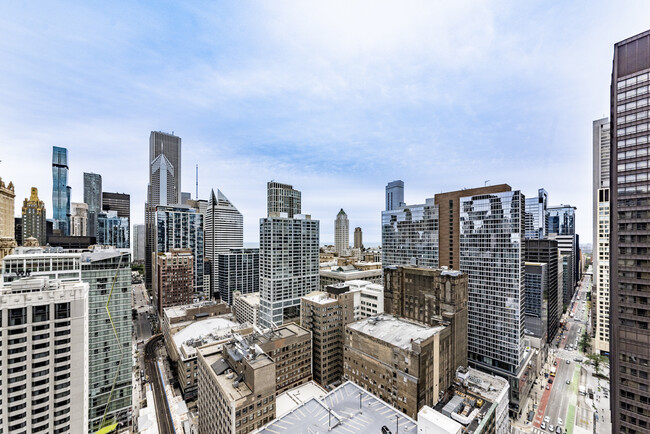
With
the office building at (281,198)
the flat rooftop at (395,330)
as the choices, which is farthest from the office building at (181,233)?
the flat rooftop at (395,330)

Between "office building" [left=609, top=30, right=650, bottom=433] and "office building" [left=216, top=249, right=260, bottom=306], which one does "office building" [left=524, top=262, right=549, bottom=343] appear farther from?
"office building" [left=216, top=249, right=260, bottom=306]

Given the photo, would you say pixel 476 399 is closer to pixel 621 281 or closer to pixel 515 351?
pixel 621 281

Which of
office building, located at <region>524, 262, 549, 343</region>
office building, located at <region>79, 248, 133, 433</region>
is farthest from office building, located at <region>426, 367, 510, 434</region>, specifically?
office building, located at <region>79, 248, 133, 433</region>

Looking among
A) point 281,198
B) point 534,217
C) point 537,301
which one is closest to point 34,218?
point 281,198

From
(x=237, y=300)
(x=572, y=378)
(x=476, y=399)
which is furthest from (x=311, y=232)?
(x=572, y=378)

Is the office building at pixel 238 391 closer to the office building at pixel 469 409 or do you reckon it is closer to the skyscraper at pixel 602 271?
the office building at pixel 469 409

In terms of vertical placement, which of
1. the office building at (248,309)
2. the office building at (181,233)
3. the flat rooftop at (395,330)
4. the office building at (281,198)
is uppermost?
the office building at (281,198)

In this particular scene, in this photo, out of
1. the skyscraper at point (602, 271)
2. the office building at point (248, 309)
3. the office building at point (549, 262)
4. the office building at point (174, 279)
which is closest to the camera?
the skyscraper at point (602, 271)
